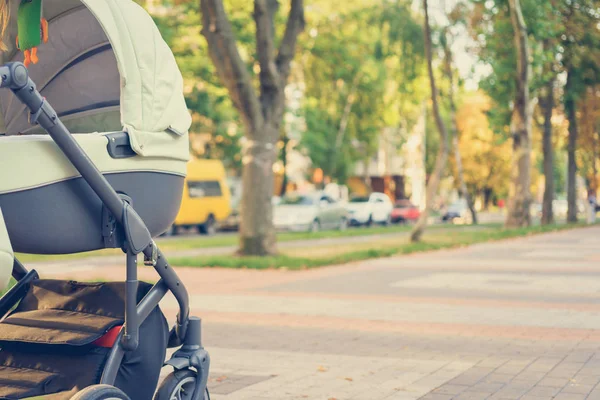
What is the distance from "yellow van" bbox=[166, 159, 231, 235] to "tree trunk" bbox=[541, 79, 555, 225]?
12434 millimetres

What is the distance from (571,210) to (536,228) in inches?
471

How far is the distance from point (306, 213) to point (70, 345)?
3278 centimetres

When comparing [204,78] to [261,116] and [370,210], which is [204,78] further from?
[261,116]

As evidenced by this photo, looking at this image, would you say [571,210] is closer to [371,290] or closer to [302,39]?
[302,39]

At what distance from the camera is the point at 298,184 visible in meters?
71.8

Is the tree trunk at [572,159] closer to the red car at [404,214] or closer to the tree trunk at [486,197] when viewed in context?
the red car at [404,214]

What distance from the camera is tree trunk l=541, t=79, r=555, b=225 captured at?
131ft

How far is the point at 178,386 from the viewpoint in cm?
514

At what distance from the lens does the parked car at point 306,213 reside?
37438mm

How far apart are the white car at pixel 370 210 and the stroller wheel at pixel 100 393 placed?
144ft

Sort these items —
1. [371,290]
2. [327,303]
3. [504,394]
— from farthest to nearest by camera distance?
[371,290], [327,303], [504,394]

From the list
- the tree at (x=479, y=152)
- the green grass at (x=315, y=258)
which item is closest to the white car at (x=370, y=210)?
the green grass at (x=315, y=258)

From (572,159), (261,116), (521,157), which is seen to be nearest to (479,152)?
(572,159)

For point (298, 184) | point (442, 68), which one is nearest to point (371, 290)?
point (442, 68)
